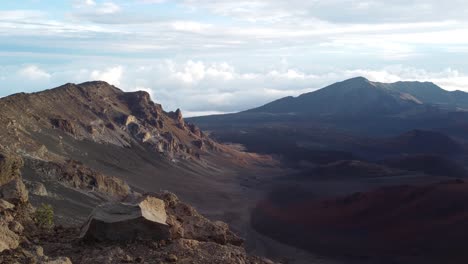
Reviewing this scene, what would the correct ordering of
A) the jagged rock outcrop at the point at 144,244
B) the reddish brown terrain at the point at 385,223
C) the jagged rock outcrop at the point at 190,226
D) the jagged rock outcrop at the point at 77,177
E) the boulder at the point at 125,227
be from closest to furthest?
the jagged rock outcrop at the point at 144,244 < the boulder at the point at 125,227 < the jagged rock outcrop at the point at 190,226 < the reddish brown terrain at the point at 385,223 < the jagged rock outcrop at the point at 77,177

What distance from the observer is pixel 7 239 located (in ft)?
39.1

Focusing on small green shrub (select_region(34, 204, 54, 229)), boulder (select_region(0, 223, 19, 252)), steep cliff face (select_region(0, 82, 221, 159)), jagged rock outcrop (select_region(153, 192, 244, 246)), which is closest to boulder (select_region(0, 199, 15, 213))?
small green shrub (select_region(34, 204, 54, 229))

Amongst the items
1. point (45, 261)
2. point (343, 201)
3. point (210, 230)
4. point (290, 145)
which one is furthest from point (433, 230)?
point (290, 145)

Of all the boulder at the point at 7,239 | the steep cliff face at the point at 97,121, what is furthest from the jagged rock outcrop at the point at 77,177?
the boulder at the point at 7,239

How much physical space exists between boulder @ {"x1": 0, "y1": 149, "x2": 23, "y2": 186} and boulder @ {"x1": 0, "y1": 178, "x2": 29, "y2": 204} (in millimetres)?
2614

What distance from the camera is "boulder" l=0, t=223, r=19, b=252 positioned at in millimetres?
11599

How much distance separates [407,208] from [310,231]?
35.0 ft

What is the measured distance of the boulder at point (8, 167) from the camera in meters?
20.5

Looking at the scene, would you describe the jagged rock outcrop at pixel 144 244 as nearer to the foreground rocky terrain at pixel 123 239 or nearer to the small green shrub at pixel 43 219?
the foreground rocky terrain at pixel 123 239

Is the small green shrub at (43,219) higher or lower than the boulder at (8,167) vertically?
lower

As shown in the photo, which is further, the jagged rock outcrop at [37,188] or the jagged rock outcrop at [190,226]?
the jagged rock outcrop at [37,188]

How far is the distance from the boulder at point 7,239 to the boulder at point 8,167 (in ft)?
27.7

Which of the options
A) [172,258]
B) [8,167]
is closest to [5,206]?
[172,258]

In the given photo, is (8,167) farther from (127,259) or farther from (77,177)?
(77,177)
